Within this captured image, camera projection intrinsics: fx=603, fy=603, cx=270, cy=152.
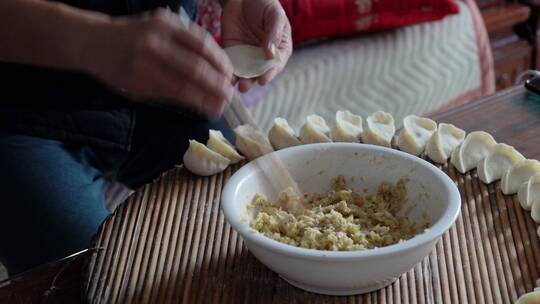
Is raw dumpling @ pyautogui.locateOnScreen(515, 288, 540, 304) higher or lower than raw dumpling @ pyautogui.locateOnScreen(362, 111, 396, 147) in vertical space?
higher

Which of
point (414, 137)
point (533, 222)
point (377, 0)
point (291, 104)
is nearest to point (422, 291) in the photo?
point (533, 222)

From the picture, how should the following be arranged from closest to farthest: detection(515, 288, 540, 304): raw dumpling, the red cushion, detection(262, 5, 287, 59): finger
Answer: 1. detection(515, 288, 540, 304): raw dumpling
2. detection(262, 5, 287, 59): finger
3. the red cushion

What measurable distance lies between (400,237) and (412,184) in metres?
0.08

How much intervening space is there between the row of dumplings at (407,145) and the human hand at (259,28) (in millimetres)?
110

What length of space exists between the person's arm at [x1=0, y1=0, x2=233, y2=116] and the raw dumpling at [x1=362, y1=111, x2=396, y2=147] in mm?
318

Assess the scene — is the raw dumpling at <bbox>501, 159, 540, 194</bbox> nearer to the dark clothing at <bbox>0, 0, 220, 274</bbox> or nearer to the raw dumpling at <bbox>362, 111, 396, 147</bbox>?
the raw dumpling at <bbox>362, 111, 396, 147</bbox>

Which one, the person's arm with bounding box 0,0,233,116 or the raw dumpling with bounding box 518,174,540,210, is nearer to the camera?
the person's arm with bounding box 0,0,233,116

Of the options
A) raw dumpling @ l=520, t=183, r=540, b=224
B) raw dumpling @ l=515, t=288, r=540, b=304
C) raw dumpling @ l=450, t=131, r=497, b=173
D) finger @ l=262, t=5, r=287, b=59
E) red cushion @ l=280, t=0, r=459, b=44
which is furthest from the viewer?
red cushion @ l=280, t=0, r=459, b=44

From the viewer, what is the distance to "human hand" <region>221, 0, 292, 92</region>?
0.99 meters

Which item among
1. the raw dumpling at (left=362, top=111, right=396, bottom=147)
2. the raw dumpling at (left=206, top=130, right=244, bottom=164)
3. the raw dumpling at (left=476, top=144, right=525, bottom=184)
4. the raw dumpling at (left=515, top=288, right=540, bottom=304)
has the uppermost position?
the raw dumpling at (left=515, top=288, right=540, bottom=304)

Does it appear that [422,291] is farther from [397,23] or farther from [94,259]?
[397,23]

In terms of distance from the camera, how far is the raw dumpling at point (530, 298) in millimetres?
592

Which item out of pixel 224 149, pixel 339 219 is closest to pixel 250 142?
pixel 224 149

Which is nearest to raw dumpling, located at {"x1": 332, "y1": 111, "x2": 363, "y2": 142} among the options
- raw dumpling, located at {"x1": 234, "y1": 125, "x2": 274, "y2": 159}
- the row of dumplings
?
the row of dumplings
